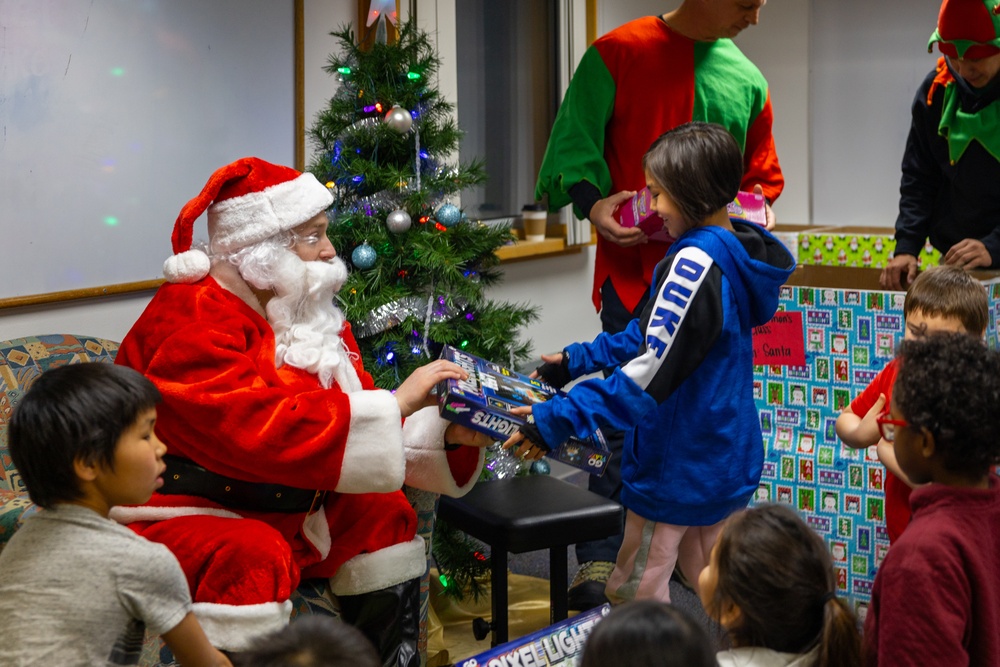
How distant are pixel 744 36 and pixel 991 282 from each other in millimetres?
3207

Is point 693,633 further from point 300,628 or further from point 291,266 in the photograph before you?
point 291,266

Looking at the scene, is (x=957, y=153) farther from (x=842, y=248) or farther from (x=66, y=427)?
(x=66, y=427)

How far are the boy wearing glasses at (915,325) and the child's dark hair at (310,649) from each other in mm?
1541

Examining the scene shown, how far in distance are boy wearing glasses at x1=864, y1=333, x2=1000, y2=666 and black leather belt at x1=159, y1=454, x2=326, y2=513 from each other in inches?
46.2

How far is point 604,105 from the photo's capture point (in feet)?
10.5

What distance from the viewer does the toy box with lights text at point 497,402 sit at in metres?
2.19

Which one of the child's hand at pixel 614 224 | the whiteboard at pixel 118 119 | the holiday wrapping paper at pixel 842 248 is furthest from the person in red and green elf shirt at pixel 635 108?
the holiday wrapping paper at pixel 842 248

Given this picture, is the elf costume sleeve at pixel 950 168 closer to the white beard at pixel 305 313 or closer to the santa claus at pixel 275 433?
the santa claus at pixel 275 433

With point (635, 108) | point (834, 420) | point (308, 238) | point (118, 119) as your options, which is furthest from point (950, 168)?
point (118, 119)

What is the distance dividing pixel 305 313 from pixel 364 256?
1.74 ft

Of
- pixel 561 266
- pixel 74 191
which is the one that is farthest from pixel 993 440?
pixel 561 266

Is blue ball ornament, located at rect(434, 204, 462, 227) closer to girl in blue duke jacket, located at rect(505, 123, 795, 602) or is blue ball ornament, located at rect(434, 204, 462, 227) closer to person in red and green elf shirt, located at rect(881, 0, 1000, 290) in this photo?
girl in blue duke jacket, located at rect(505, 123, 795, 602)

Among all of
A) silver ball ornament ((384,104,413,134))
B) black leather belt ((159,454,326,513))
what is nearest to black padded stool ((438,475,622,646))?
black leather belt ((159,454,326,513))

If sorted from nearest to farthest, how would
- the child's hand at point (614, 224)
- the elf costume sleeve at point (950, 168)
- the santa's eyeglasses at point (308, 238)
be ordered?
the santa's eyeglasses at point (308, 238) → the child's hand at point (614, 224) → the elf costume sleeve at point (950, 168)
